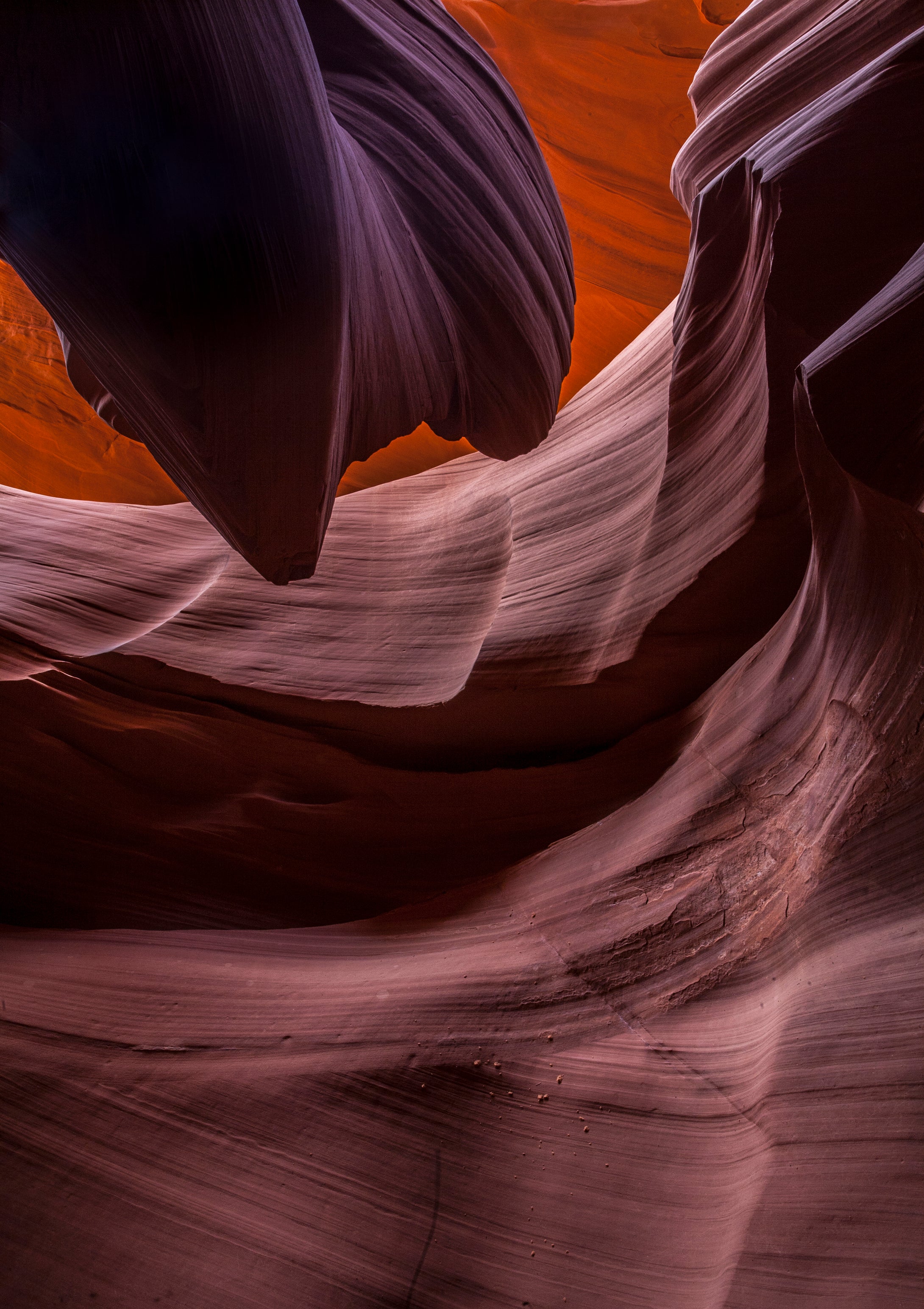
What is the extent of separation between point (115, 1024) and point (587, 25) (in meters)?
4.43

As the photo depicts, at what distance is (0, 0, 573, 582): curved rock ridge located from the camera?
3.76 feet

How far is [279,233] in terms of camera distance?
128 cm

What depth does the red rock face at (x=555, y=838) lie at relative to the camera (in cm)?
124

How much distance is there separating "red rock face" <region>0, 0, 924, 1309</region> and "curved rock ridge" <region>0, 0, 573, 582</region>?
0.22 meters

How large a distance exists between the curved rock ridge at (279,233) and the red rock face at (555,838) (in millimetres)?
220

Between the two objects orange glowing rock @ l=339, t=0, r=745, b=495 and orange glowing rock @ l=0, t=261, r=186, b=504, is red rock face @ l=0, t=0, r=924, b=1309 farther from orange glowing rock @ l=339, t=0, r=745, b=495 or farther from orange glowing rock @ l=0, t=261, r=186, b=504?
orange glowing rock @ l=0, t=261, r=186, b=504

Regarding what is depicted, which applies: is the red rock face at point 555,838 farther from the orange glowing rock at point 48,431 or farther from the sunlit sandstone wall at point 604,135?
the orange glowing rock at point 48,431

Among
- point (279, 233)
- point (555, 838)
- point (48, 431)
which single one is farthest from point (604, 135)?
point (555, 838)

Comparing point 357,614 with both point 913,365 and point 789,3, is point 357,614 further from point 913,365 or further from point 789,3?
point 789,3

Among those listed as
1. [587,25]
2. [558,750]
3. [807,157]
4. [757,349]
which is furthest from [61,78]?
[587,25]

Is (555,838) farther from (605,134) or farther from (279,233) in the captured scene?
(605,134)

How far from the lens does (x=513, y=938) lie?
1868 millimetres

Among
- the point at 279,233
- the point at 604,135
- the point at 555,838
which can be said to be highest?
the point at 604,135

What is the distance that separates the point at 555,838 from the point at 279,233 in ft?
5.08
